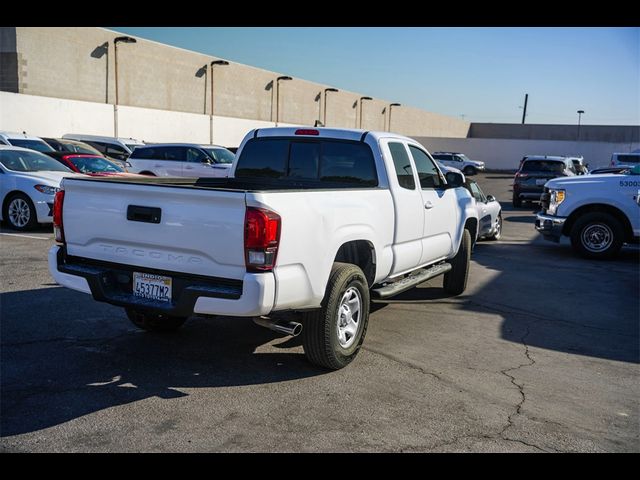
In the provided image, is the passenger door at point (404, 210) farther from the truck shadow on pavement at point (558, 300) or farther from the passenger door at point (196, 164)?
the passenger door at point (196, 164)

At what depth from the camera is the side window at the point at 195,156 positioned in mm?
21375

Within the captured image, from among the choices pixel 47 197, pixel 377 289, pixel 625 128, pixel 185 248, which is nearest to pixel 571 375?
pixel 377 289

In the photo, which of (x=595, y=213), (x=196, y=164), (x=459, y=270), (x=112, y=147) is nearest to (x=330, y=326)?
(x=459, y=270)

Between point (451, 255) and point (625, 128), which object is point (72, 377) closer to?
point (451, 255)

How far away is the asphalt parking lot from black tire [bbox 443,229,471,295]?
0.41 metres

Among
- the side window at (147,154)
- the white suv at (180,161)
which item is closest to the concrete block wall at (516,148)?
the white suv at (180,161)

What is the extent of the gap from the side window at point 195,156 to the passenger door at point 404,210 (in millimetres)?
15043

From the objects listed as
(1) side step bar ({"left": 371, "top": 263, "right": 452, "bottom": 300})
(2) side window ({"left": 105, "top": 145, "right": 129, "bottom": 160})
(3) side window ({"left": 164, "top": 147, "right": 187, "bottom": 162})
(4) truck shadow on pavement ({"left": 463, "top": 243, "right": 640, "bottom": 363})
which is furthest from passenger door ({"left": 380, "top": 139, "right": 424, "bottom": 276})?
(2) side window ({"left": 105, "top": 145, "right": 129, "bottom": 160})

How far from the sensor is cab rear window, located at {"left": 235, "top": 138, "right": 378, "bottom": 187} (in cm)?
662

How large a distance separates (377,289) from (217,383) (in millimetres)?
1869

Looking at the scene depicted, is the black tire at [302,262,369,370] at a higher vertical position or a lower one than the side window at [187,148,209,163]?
lower

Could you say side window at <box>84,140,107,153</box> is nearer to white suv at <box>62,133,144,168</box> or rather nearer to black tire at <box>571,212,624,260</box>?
white suv at <box>62,133,144,168</box>

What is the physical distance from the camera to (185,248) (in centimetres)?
477

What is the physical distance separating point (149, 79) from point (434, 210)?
35263mm
